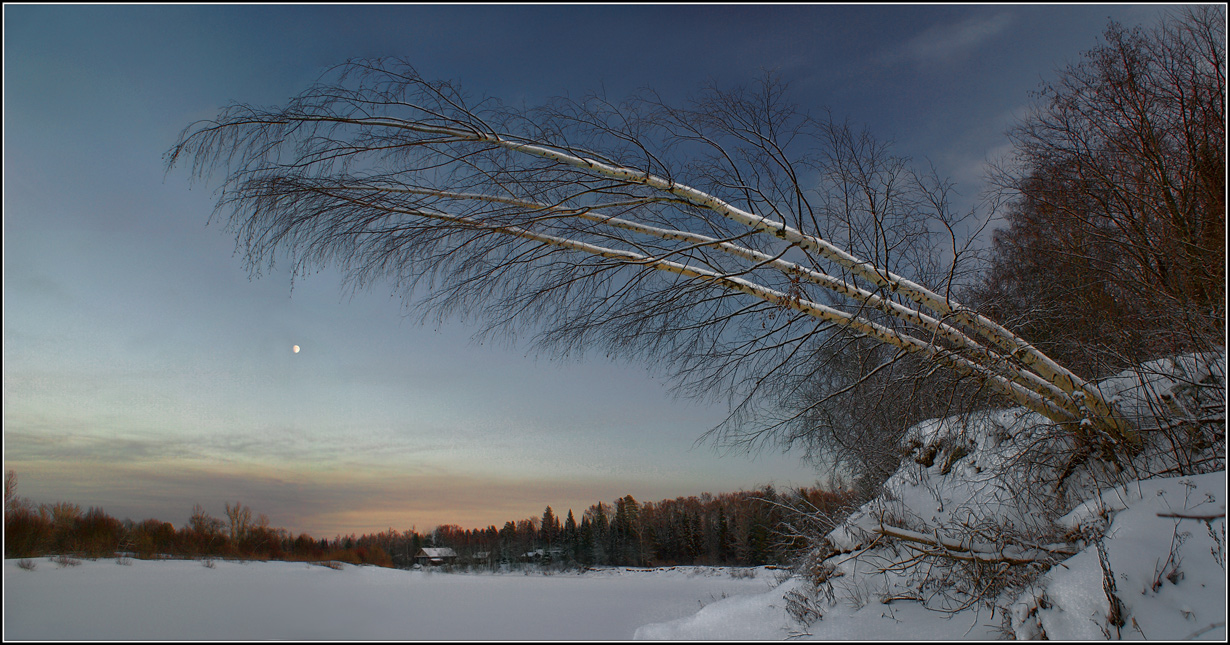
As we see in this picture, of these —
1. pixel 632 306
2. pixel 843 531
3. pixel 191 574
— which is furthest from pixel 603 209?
pixel 191 574

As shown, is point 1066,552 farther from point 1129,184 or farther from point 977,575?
point 1129,184

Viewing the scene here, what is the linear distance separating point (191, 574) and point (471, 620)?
149 inches

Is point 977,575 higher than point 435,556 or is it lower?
higher

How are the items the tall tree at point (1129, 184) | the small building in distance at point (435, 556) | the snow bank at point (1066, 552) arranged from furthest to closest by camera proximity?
the small building in distance at point (435, 556)
the tall tree at point (1129, 184)
the snow bank at point (1066, 552)

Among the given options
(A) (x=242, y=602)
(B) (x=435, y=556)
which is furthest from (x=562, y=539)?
(A) (x=242, y=602)

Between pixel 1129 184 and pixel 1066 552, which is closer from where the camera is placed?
pixel 1066 552

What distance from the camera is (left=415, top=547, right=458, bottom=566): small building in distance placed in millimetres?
12886

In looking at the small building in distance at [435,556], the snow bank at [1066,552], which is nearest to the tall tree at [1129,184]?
the snow bank at [1066,552]

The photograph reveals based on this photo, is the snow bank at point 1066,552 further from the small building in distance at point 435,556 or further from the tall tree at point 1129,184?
the small building in distance at point 435,556

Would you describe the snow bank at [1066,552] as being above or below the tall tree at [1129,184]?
below

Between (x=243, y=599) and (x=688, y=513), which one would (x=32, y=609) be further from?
(x=688, y=513)

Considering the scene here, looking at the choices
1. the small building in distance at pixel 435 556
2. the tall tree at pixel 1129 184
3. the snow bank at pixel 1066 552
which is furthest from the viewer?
the small building in distance at pixel 435 556

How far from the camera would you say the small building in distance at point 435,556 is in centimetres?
1289

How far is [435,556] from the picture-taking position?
13.3 meters
